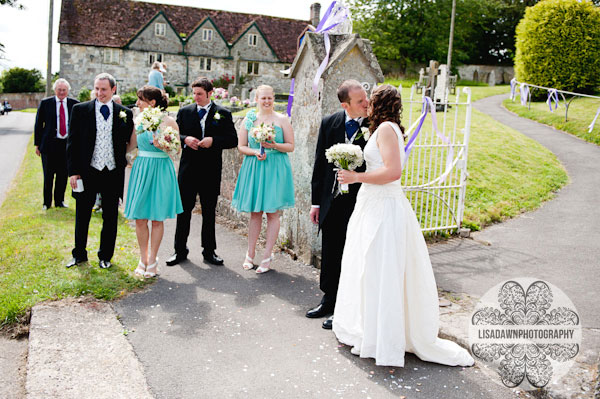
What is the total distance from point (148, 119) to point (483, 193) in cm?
729

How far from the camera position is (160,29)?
48219 mm

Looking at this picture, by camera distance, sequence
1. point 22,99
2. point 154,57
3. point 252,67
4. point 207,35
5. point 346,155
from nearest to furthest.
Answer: point 346,155 < point 154,57 < point 207,35 < point 252,67 < point 22,99

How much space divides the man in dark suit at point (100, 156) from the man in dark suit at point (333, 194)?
8.33 ft

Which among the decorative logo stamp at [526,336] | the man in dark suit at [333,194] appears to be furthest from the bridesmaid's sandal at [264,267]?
the decorative logo stamp at [526,336]

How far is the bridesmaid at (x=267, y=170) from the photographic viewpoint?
632 cm

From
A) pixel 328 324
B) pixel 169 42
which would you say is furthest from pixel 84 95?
pixel 328 324

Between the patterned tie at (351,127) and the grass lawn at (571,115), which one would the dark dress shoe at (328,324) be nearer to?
the patterned tie at (351,127)

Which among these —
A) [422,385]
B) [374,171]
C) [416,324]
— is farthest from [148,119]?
[422,385]

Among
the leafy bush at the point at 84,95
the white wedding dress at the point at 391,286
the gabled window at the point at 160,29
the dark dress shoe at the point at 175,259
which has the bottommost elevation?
the dark dress shoe at the point at 175,259

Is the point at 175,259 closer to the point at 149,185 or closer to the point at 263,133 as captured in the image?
the point at 149,185

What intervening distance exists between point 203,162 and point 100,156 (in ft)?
4.16

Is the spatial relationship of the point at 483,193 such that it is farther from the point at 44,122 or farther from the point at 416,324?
the point at 44,122

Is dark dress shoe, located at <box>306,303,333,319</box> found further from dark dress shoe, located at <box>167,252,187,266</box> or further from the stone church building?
the stone church building

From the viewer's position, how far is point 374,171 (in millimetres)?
4250
